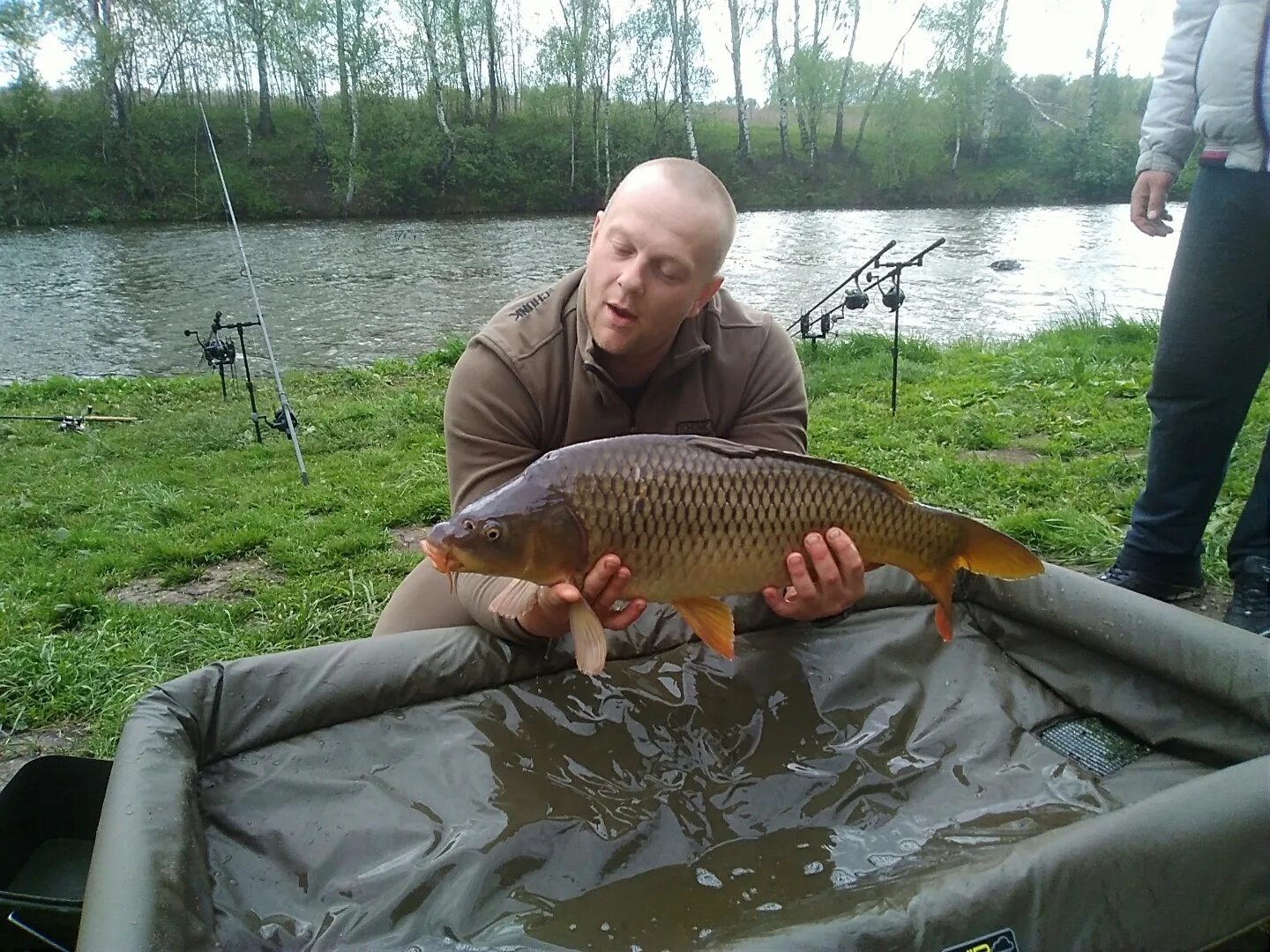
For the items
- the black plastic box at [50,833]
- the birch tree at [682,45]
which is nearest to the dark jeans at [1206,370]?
the black plastic box at [50,833]

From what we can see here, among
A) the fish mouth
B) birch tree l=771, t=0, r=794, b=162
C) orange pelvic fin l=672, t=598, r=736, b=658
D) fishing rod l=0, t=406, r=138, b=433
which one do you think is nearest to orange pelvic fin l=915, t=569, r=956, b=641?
orange pelvic fin l=672, t=598, r=736, b=658

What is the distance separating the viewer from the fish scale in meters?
1.12

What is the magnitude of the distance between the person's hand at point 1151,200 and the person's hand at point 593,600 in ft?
4.14

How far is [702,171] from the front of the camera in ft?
4.70

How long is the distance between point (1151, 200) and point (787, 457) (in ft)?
3.61

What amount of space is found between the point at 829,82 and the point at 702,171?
24.2 meters

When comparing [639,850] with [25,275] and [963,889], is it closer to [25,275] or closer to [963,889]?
[963,889]

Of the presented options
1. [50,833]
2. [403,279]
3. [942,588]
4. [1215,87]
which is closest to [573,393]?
[942,588]

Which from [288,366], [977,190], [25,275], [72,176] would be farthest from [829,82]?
[288,366]

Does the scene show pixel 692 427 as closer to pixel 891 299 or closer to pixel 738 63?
pixel 891 299

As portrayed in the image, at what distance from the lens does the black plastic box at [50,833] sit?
3.27ft

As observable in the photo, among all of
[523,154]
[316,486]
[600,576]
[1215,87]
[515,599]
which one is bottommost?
[316,486]

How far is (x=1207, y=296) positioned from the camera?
167cm

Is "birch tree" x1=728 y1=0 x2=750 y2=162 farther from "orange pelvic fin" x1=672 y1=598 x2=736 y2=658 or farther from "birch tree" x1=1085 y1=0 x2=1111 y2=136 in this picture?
"orange pelvic fin" x1=672 y1=598 x2=736 y2=658
